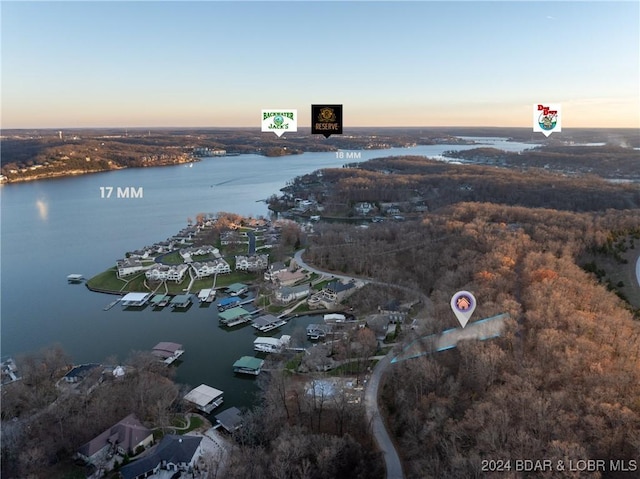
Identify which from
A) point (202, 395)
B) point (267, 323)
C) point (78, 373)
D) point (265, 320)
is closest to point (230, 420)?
point (202, 395)

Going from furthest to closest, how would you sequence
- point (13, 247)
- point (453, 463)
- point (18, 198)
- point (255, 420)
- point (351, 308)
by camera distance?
point (18, 198)
point (13, 247)
point (351, 308)
point (255, 420)
point (453, 463)

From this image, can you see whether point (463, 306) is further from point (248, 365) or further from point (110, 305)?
point (110, 305)

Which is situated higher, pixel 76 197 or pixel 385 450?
pixel 76 197

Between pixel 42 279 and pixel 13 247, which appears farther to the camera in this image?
pixel 13 247

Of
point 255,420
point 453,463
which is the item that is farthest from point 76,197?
point 453,463

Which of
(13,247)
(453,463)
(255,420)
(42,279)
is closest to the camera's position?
(453,463)

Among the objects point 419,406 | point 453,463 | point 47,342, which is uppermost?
point 453,463

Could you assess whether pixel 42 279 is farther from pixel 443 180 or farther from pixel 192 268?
pixel 443 180
